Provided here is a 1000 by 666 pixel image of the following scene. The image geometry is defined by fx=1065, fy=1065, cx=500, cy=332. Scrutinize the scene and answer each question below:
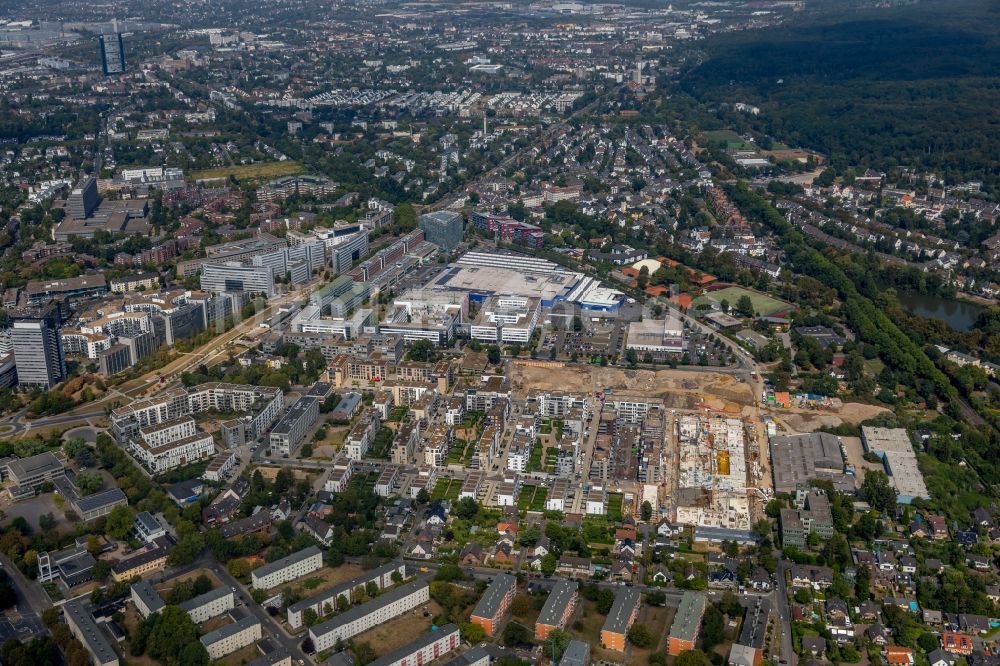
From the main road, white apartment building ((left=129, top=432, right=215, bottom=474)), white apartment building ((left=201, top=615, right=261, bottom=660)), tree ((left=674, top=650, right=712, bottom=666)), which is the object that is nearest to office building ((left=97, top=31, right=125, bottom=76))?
the main road

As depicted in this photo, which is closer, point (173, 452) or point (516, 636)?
point (516, 636)

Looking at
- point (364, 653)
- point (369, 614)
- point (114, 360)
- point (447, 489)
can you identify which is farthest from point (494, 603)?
point (114, 360)

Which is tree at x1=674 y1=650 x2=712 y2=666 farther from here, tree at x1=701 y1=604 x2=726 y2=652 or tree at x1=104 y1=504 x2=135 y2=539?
tree at x1=104 y1=504 x2=135 y2=539

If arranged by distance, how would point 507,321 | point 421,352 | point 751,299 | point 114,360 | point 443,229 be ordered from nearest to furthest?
point 114,360, point 421,352, point 507,321, point 751,299, point 443,229

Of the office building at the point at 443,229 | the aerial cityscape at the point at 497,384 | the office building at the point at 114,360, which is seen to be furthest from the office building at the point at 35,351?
the office building at the point at 443,229

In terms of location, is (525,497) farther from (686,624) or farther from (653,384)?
(653,384)

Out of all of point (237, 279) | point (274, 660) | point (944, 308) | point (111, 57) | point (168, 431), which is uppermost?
point (111, 57)

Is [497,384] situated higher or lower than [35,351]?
lower
